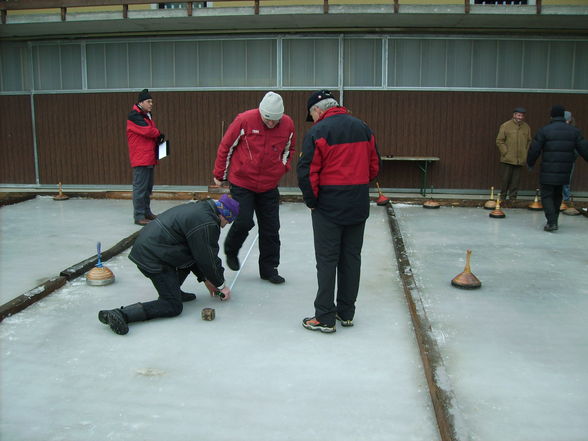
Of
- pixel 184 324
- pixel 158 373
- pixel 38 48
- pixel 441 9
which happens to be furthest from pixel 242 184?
pixel 38 48

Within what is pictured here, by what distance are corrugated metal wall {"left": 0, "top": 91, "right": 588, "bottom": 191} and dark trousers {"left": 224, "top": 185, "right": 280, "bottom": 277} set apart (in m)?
5.92

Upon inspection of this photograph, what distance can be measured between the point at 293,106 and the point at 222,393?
865cm

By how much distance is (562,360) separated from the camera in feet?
15.0

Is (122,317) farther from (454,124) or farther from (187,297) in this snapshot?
(454,124)

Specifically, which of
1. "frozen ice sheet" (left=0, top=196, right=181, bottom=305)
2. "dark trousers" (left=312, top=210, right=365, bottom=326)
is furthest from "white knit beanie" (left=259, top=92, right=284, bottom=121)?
"frozen ice sheet" (left=0, top=196, right=181, bottom=305)

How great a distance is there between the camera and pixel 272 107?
575cm

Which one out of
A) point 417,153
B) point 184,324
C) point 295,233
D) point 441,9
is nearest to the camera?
point 184,324

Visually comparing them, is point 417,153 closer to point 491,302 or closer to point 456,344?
point 491,302

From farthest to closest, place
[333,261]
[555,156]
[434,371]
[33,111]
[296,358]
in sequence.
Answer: [33,111] → [555,156] → [333,261] → [296,358] → [434,371]

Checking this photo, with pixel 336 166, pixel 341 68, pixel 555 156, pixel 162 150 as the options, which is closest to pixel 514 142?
pixel 555 156

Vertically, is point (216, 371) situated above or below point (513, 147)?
below

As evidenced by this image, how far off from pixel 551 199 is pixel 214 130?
243 inches

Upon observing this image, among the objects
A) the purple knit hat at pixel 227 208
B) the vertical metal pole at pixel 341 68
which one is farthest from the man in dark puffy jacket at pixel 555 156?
the purple knit hat at pixel 227 208

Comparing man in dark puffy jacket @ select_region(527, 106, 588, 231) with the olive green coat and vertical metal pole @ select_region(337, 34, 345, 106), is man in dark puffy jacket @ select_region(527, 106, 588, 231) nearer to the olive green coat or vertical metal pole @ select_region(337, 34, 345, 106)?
the olive green coat
